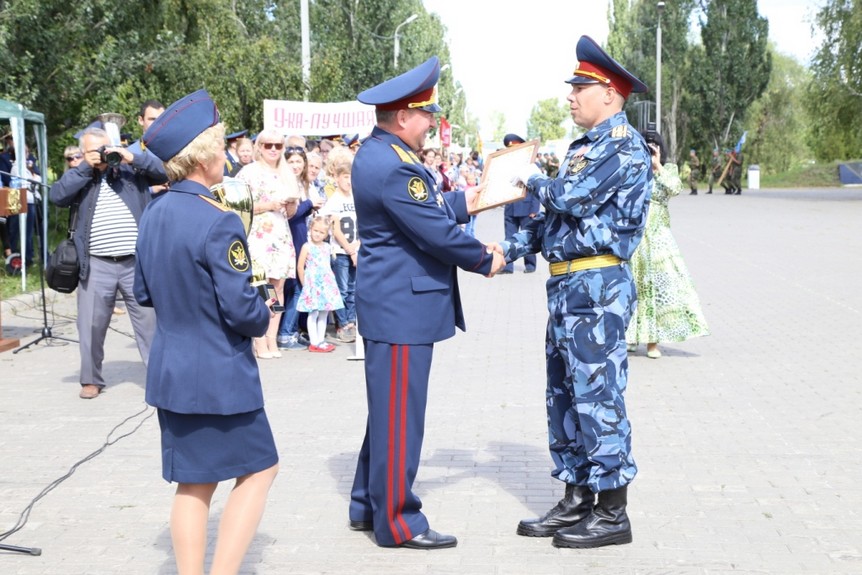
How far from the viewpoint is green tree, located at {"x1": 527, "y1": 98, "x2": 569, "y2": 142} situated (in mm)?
156750

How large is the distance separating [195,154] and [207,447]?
38.4 inches

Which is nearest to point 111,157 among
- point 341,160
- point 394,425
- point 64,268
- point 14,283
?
point 64,268

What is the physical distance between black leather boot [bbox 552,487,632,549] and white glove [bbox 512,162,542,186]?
4.51 ft

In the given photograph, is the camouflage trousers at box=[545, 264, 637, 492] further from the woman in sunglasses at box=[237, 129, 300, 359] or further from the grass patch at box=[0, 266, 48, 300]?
the grass patch at box=[0, 266, 48, 300]

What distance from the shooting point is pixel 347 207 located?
420 inches

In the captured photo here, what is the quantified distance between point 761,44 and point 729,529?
190ft

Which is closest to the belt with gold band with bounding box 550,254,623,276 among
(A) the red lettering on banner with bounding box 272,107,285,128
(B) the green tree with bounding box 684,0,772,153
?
(A) the red lettering on banner with bounding box 272,107,285,128

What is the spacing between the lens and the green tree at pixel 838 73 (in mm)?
37781

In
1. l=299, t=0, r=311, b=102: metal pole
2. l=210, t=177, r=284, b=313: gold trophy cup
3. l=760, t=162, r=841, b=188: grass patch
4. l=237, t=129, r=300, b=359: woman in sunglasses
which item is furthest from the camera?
l=760, t=162, r=841, b=188: grass patch

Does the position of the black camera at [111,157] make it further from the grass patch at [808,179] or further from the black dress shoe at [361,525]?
the grass patch at [808,179]

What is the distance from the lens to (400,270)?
4.79 meters

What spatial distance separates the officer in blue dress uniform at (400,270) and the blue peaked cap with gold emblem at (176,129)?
99 cm

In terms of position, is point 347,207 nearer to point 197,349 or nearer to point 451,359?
point 451,359

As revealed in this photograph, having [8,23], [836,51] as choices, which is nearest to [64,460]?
[8,23]
